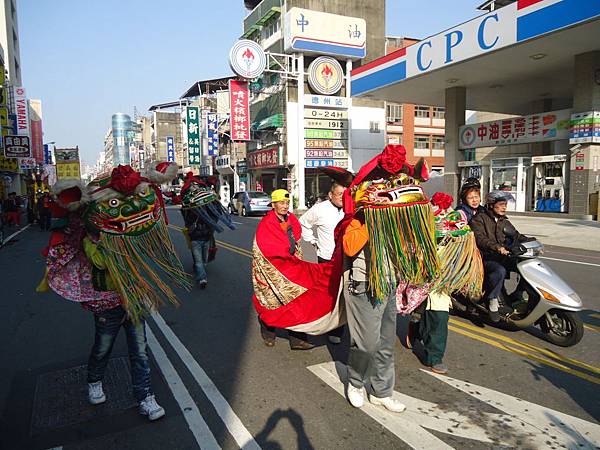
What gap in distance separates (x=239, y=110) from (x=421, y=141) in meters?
19.8

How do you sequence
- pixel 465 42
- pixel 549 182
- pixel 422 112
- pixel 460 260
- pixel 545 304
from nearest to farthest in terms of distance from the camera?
pixel 460 260, pixel 545 304, pixel 465 42, pixel 549 182, pixel 422 112

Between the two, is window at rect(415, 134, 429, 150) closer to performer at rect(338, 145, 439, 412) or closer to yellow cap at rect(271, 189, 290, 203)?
yellow cap at rect(271, 189, 290, 203)

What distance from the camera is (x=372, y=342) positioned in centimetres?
322

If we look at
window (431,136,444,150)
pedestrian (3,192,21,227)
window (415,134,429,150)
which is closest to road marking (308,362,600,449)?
pedestrian (3,192,21,227)

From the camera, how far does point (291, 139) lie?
31.7 m

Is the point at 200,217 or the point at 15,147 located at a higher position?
the point at 15,147

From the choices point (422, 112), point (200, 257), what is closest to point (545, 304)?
point (200, 257)

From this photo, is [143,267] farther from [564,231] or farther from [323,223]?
[564,231]

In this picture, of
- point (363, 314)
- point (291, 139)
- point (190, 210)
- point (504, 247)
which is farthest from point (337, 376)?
point (291, 139)

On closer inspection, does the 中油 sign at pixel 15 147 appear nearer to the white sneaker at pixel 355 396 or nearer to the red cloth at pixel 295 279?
the red cloth at pixel 295 279

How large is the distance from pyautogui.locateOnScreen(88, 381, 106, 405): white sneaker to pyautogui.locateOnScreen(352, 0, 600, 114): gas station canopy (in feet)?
51.8

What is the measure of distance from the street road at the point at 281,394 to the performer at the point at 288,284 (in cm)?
41

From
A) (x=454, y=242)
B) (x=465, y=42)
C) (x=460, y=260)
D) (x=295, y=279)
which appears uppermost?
(x=465, y=42)

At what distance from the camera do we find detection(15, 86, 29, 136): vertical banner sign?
3209 centimetres
